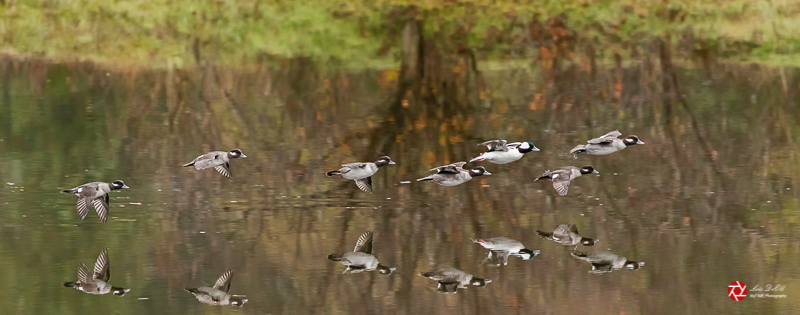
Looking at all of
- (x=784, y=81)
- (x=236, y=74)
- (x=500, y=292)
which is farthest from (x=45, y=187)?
(x=784, y=81)

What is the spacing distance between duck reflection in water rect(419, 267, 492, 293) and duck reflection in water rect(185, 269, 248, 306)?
4.32ft

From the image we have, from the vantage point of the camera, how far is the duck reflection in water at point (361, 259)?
7809 millimetres

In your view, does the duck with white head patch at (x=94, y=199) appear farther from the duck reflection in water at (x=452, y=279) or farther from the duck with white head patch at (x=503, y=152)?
the duck with white head patch at (x=503, y=152)

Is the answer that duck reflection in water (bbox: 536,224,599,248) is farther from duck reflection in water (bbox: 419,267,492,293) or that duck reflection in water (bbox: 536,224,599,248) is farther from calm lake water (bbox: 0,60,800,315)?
duck reflection in water (bbox: 419,267,492,293)

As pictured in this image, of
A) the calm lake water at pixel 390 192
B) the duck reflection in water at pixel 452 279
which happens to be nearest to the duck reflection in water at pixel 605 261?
the calm lake water at pixel 390 192

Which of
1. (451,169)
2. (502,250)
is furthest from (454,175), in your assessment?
(502,250)

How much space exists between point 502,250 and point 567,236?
71 centimetres

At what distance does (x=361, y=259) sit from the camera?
802cm

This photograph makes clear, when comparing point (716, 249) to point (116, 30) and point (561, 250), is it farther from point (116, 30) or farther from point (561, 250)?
point (116, 30)

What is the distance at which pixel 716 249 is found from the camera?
838 cm

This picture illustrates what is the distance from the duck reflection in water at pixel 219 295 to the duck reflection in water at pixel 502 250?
183 centimetres

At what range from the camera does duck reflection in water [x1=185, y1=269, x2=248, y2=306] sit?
7.18m

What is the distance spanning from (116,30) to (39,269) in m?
12.1

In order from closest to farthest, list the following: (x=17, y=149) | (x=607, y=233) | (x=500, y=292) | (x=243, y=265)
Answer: (x=500, y=292), (x=243, y=265), (x=607, y=233), (x=17, y=149)
